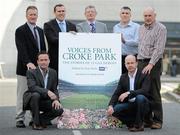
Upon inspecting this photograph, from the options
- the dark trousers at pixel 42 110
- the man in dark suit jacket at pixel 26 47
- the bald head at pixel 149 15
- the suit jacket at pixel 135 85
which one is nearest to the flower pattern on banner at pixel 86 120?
the dark trousers at pixel 42 110

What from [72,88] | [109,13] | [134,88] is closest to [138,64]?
[134,88]

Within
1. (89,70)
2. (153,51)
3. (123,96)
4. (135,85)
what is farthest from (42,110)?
(153,51)

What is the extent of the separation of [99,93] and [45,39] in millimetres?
1440

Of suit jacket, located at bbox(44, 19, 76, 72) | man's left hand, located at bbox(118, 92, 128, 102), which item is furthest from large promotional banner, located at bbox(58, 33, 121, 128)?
man's left hand, located at bbox(118, 92, 128, 102)

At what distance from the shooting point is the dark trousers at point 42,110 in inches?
360

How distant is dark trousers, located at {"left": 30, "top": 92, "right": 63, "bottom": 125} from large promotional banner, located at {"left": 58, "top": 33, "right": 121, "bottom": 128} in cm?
33

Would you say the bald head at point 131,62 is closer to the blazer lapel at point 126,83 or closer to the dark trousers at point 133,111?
the blazer lapel at point 126,83

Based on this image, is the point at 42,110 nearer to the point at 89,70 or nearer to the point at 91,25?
the point at 89,70

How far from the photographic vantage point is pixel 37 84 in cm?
934

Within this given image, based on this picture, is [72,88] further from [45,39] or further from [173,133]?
[173,133]

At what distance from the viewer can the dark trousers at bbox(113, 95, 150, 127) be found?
9.22m

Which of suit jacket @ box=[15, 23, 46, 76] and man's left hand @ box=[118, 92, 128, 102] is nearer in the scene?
man's left hand @ box=[118, 92, 128, 102]

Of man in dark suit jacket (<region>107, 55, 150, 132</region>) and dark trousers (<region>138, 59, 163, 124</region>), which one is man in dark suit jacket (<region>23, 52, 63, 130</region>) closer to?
man in dark suit jacket (<region>107, 55, 150, 132</region>)

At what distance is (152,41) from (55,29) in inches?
69.6
